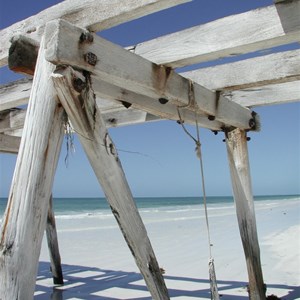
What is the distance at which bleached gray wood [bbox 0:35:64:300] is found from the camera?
1.85 metres

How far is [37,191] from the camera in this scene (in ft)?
6.41

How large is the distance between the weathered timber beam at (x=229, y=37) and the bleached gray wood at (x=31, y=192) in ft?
3.06

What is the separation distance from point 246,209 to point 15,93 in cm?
246

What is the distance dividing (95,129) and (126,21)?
0.62 m

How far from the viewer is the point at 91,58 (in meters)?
2.20

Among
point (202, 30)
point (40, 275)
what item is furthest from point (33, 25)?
point (40, 275)

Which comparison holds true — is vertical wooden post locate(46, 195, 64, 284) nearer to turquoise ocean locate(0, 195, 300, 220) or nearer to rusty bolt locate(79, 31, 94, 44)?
rusty bolt locate(79, 31, 94, 44)

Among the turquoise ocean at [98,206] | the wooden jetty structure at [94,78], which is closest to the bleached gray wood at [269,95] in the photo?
the wooden jetty structure at [94,78]

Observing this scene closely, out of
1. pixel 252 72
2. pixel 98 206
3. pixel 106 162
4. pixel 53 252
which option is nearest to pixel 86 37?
pixel 106 162

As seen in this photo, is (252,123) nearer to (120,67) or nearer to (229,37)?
(229,37)

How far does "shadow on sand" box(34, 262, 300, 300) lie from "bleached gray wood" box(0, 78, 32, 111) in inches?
102

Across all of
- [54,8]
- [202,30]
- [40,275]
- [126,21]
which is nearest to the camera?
[126,21]

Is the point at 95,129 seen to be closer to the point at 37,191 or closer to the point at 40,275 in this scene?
the point at 37,191

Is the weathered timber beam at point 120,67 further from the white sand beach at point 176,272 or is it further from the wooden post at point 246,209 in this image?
the white sand beach at point 176,272
